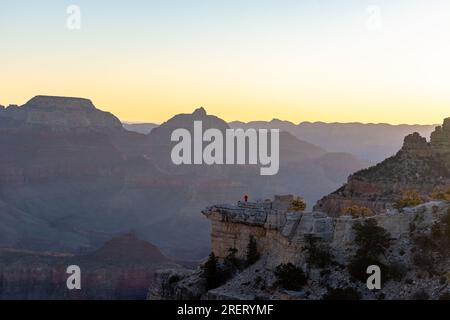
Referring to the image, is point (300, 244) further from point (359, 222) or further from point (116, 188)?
point (116, 188)

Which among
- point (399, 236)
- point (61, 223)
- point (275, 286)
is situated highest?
point (399, 236)

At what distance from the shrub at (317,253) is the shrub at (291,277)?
27.1 inches

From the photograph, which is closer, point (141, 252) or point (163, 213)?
point (141, 252)

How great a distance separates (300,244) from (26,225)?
130001mm

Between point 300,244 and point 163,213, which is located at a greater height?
point 300,244

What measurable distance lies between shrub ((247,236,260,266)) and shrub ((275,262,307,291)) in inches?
152

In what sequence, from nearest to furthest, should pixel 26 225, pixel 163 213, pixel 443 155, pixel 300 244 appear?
1. pixel 300 244
2. pixel 443 155
3. pixel 26 225
4. pixel 163 213

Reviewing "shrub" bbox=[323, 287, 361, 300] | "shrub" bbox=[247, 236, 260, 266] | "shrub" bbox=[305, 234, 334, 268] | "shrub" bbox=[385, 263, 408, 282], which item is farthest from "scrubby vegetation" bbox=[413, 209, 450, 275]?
"shrub" bbox=[247, 236, 260, 266]

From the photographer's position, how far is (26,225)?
157 metres

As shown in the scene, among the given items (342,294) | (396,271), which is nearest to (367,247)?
(396,271)

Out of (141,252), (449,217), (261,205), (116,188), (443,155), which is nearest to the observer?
(449,217)

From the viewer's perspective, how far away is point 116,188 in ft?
652

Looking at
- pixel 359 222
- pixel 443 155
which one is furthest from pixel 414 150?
pixel 359 222

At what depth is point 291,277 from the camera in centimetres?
3356
